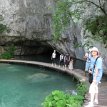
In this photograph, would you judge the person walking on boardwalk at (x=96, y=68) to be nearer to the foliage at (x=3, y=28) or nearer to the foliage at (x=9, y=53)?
the foliage at (x=9, y=53)

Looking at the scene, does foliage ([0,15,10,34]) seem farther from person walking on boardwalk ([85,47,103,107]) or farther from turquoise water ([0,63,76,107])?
person walking on boardwalk ([85,47,103,107])

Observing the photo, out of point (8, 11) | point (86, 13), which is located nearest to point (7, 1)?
point (8, 11)

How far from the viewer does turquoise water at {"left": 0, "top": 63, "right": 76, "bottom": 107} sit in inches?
654

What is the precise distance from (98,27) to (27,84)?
5426 millimetres

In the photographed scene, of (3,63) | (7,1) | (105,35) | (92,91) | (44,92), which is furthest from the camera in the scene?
(7,1)

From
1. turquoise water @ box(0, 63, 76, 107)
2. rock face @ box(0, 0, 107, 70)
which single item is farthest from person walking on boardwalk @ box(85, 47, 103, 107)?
rock face @ box(0, 0, 107, 70)

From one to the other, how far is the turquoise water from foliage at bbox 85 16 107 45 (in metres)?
3.16

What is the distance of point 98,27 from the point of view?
65.6 feet

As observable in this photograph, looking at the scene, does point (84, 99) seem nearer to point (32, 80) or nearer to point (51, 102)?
point (51, 102)

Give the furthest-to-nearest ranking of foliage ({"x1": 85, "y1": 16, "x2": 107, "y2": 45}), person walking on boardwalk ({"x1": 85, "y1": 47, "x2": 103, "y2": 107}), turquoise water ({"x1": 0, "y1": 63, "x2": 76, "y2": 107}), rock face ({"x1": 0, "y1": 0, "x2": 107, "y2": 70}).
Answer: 1. rock face ({"x1": 0, "y1": 0, "x2": 107, "y2": 70})
2. foliage ({"x1": 85, "y1": 16, "x2": 107, "y2": 45})
3. turquoise water ({"x1": 0, "y1": 63, "x2": 76, "y2": 107})
4. person walking on boardwalk ({"x1": 85, "y1": 47, "x2": 103, "y2": 107})

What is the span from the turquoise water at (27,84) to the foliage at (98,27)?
316 cm

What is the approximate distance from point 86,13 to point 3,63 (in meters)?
9.98

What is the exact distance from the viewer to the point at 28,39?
119ft

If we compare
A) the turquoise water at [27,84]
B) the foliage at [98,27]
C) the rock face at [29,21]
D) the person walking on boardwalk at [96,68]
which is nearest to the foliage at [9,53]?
the rock face at [29,21]
